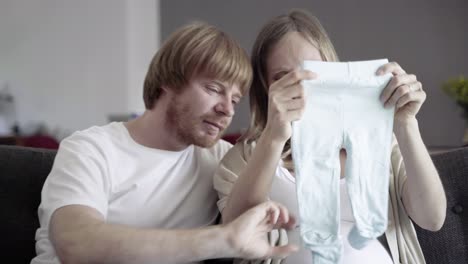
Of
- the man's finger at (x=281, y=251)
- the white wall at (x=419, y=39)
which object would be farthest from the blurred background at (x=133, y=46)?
the man's finger at (x=281, y=251)

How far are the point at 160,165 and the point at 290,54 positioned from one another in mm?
467

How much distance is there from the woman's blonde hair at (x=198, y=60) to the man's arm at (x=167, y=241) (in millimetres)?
441

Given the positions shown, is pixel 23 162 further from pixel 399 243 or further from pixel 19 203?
pixel 399 243

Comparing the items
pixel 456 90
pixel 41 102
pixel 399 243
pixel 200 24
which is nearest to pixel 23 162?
pixel 200 24

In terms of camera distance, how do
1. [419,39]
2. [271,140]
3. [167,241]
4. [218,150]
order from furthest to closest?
[419,39], [218,150], [271,140], [167,241]

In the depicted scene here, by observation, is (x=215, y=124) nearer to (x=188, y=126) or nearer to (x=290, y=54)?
(x=188, y=126)

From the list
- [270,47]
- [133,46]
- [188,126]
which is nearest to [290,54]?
[270,47]

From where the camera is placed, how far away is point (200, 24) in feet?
4.41

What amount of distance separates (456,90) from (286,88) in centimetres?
231

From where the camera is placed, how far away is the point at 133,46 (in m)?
3.96

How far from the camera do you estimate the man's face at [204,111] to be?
1218 mm

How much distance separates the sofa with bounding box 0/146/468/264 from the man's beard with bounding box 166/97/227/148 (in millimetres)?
438

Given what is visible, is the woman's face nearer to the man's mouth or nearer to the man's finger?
the man's mouth

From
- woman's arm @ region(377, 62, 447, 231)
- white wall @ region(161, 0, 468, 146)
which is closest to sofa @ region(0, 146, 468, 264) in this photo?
woman's arm @ region(377, 62, 447, 231)
